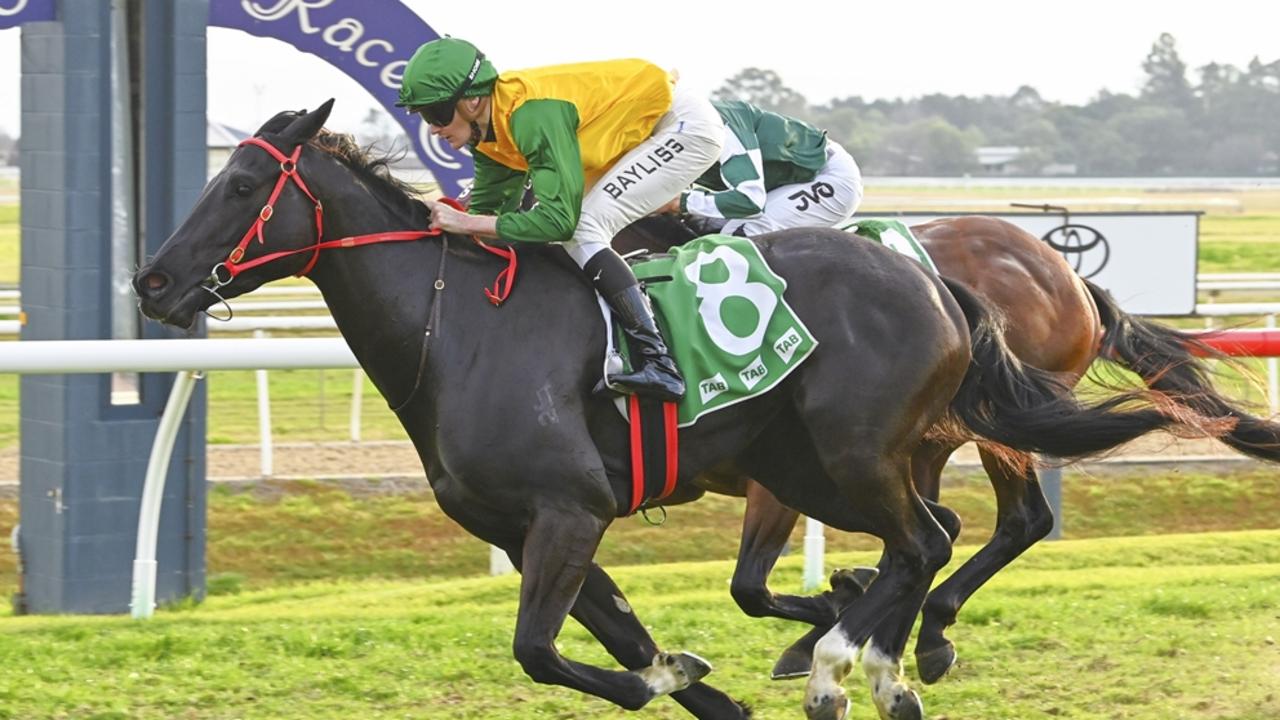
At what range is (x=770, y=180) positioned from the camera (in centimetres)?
553

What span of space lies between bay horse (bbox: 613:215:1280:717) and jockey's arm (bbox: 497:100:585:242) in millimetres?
1121

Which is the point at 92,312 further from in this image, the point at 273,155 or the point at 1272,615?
the point at 1272,615

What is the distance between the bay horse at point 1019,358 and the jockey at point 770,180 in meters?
0.19

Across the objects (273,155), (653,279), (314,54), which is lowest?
(653,279)

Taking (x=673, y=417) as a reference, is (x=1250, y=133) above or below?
above

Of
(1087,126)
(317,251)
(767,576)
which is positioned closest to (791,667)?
(767,576)

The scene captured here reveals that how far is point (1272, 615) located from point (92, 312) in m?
4.00

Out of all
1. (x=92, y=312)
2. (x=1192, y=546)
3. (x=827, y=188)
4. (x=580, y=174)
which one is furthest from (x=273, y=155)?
(x=1192, y=546)

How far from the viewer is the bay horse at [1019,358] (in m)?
4.91

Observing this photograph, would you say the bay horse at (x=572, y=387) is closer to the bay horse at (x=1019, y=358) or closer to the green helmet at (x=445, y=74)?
the green helmet at (x=445, y=74)

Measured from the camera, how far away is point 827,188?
557 cm

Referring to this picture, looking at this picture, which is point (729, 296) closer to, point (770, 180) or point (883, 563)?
point (883, 563)

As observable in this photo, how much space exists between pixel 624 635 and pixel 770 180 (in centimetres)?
182

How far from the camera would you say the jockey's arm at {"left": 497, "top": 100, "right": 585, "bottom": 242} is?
389 centimetres
